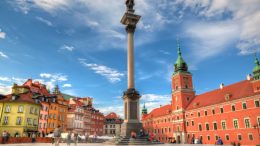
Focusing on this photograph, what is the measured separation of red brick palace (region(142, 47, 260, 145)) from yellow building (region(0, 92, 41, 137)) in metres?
44.3

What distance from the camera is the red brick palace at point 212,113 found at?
151ft

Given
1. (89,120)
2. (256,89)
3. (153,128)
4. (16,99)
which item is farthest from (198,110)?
(16,99)

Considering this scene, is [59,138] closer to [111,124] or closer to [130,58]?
[130,58]

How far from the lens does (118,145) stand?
20953mm

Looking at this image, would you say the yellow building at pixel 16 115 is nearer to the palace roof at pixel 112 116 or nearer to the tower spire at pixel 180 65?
the tower spire at pixel 180 65

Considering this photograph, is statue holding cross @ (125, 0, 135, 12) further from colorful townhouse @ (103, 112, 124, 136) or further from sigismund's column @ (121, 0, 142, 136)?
colorful townhouse @ (103, 112, 124, 136)

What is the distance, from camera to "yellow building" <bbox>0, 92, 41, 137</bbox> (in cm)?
4628

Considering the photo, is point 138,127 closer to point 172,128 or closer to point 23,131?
point 23,131

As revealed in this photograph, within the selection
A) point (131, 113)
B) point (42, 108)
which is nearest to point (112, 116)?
point (42, 108)

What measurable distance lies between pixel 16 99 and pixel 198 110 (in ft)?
159


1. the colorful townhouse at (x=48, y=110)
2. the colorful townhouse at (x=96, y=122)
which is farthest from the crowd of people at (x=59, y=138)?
the colorful townhouse at (x=96, y=122)

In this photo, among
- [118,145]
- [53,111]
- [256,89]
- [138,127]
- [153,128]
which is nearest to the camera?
[118,145]

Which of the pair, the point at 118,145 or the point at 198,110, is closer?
the point at 118,145

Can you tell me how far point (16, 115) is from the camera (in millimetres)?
46781
